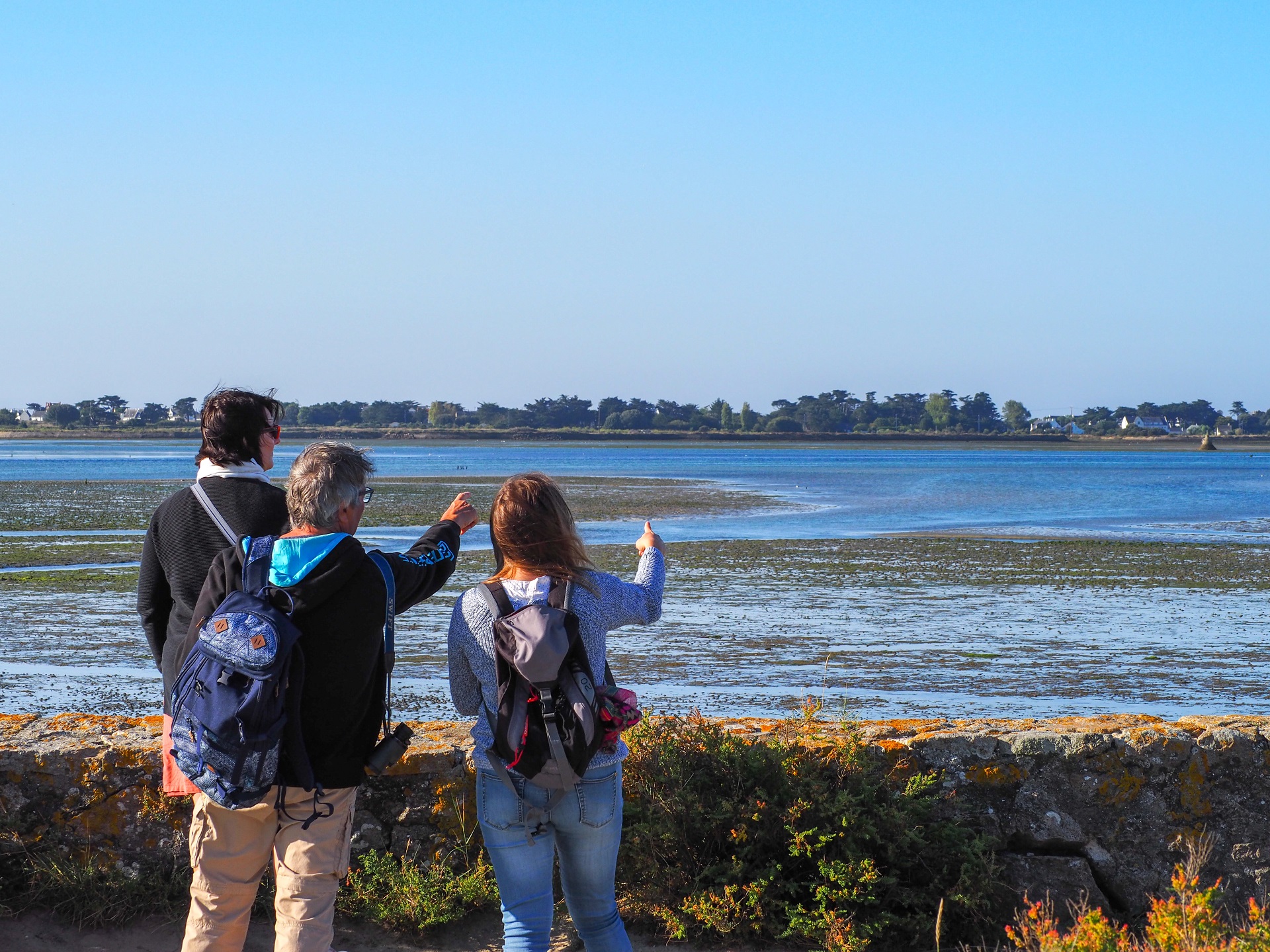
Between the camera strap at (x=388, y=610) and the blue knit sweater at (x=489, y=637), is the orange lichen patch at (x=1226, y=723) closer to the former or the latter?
the blue knit sweater at (x=489, y=637)

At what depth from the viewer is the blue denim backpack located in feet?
9.57

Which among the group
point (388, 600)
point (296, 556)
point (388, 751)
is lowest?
point (388, 751)

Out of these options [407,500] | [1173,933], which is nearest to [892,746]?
[1173,933]

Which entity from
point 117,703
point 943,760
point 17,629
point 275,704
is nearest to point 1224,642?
point 943,760

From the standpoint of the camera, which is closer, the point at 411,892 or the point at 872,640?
the point at 411,892

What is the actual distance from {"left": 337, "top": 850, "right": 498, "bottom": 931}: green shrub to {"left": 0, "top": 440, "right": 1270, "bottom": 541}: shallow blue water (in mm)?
20129

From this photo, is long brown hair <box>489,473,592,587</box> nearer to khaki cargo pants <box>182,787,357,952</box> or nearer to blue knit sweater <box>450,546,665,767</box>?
blue knit sweater <box>450,546,665,767</box>

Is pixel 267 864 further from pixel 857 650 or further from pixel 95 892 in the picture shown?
pixel 857 650

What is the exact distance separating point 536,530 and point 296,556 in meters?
0.64

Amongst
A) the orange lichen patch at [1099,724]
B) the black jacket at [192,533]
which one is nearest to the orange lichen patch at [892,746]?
the orange lichen patch at [1099,724]

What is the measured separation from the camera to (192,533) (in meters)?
3.39

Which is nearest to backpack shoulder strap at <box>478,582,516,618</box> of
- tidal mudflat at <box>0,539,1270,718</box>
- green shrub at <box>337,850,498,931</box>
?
green shrub at <box>337,850,498,931</box>

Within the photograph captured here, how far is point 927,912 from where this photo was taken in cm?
384

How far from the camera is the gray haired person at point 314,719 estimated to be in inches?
120
